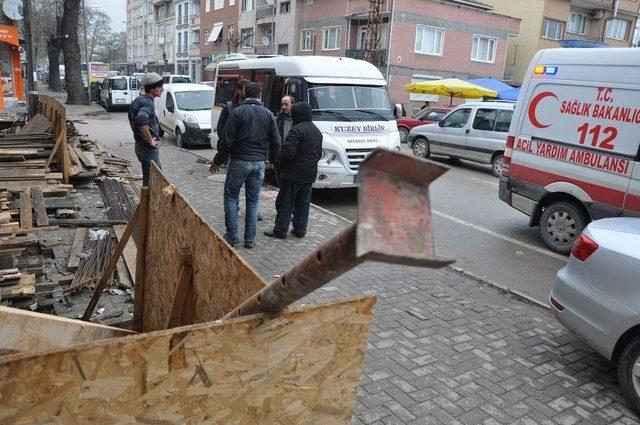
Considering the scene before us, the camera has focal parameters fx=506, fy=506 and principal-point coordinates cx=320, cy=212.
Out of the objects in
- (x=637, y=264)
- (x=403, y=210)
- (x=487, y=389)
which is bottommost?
(x=487, y=389)

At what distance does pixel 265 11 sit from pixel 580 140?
39415mm

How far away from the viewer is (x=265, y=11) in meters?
42.0

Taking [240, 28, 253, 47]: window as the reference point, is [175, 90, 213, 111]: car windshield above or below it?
below

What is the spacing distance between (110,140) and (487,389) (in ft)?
52.4

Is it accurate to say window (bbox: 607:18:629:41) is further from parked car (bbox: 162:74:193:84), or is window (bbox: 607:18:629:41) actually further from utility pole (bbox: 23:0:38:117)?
utility pole (bbox: 23:0:38:117)

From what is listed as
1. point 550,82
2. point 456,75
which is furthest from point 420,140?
point 456,75

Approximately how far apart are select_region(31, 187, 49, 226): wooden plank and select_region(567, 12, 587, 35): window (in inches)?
1651

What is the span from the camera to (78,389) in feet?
4.83

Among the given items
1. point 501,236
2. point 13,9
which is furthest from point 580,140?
point 13,9

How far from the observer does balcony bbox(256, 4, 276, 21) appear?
41.4m

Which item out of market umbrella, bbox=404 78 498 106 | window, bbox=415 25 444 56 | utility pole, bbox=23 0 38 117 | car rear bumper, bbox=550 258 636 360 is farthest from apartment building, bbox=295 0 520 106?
car rear bumper, bbox=550 258 636 360

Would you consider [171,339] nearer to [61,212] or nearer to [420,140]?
[61,212]

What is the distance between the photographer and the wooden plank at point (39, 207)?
6.64m

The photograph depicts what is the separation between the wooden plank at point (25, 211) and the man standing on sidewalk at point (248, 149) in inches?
96.6
